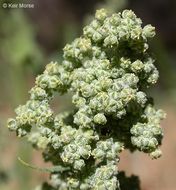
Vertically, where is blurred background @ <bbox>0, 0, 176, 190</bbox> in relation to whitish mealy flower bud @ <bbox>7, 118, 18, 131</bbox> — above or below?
above

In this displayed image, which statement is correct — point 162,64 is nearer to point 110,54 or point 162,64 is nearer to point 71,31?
point 71,31

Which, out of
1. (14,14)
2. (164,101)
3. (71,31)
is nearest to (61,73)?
(14,14)

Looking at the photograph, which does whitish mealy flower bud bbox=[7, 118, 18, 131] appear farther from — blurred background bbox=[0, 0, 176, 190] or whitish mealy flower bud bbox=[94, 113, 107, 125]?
blurred background bbox=[0, 0, 176, 190]

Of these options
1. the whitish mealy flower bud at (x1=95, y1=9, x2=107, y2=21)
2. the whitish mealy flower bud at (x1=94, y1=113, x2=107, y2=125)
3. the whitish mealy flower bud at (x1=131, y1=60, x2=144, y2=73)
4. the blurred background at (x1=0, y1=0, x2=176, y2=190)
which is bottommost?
the whitish mealy flower bud at (x1=94, y1=113, x2=107, y2=125)

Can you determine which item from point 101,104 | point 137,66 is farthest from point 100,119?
point 137,66

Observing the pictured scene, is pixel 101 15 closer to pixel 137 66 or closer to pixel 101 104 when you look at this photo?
pixel 137 66

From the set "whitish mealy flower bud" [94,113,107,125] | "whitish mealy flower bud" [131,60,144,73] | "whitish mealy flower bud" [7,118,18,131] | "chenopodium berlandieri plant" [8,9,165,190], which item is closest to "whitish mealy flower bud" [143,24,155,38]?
"chenopodium berlandieri plant" [8,9,165,190]

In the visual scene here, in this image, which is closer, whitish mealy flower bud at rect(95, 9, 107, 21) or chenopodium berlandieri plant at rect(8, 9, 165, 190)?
chenopodium berlandieri plant at rect(8, 9, 165, 190)
